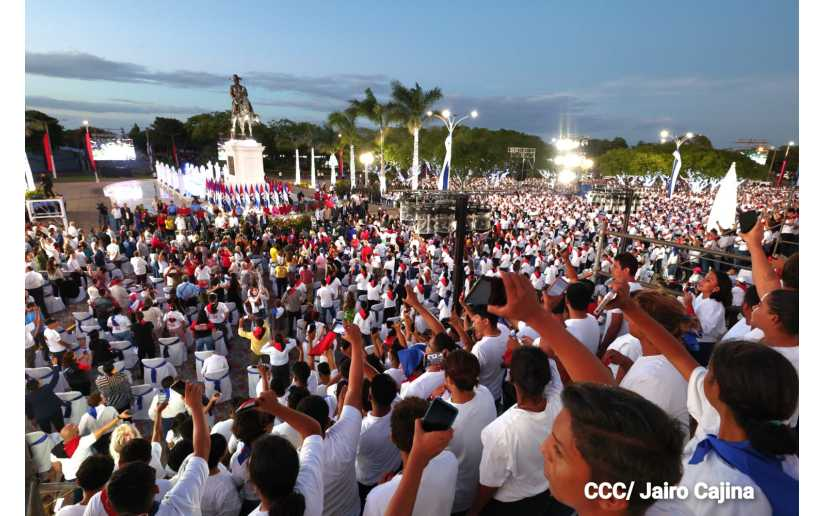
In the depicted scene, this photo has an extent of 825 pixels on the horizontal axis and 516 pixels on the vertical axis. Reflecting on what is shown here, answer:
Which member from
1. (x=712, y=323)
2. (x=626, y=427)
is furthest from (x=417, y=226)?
(x=626, y=427)

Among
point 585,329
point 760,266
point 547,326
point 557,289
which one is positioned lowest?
point 585,329

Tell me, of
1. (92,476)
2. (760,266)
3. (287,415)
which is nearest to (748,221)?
(760,266)

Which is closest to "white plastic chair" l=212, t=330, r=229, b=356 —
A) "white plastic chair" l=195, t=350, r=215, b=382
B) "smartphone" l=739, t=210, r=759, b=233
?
"white plastic chair" l=195, t=350, r=215, b=382

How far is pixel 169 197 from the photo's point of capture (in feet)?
111

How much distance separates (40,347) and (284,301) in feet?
14.4

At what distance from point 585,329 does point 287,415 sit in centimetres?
265

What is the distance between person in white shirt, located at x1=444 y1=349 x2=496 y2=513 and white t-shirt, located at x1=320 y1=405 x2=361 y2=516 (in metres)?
0.62

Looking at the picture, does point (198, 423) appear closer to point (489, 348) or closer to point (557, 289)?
point (489, 348)

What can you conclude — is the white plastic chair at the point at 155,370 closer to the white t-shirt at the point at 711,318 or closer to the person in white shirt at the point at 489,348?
the person in white shirt at the point at 489,348

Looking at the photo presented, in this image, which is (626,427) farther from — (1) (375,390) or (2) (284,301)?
(2) (284,301)

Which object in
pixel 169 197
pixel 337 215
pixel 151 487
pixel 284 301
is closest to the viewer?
pixel 151 487

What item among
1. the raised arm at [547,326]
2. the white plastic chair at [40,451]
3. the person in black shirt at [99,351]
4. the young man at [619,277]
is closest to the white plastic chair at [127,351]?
the person in black shirt at [99,351]

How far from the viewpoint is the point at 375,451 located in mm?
3002

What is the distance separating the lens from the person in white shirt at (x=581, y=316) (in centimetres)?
375
